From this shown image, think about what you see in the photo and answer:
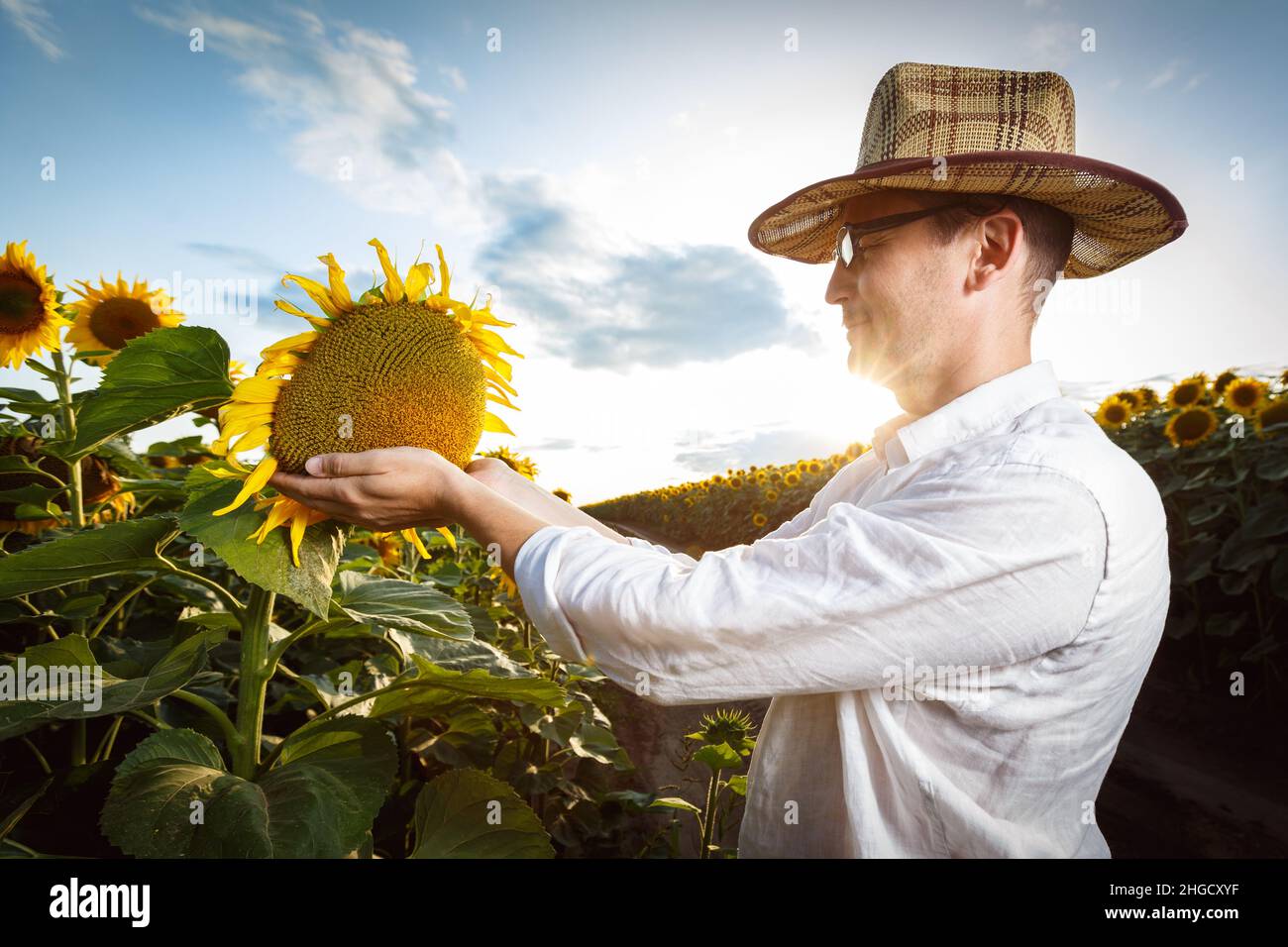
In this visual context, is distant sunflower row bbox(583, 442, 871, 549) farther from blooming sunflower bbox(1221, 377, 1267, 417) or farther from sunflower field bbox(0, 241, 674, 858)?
sunflower field bbox(0, 241, 674, 858)

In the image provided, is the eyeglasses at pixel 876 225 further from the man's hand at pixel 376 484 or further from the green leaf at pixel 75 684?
the green leaf at pixel 75 684

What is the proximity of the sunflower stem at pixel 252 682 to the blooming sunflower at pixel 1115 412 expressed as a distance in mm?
A: 8689

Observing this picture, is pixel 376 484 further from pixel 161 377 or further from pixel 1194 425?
pixel 1194 425

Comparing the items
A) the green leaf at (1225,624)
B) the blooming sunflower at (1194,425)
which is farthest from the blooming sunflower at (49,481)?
the blooming sunflower at (1194,425)

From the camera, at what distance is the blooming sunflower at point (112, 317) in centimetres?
275

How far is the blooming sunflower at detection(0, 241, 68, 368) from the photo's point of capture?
10.3ft

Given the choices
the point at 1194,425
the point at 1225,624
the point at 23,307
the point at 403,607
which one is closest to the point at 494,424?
the point at 403,607

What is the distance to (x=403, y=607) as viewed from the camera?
1.72 metres

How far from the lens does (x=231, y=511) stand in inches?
53.2

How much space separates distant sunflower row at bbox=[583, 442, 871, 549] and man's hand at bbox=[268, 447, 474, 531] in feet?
22.5

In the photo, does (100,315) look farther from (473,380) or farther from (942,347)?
(942,347)

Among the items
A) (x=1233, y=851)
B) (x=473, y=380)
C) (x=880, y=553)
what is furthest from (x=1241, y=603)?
(x=473, y=380)

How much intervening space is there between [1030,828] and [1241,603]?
21.9 feet

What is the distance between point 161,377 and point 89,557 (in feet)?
1.33
